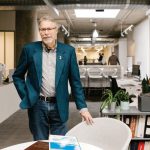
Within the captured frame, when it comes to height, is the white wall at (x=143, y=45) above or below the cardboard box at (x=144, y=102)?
above

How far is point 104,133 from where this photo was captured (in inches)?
86.0

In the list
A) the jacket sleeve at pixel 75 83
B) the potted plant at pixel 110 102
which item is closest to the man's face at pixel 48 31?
the jacket sleeve at pixel 75 83

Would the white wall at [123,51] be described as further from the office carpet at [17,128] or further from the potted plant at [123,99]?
the potted plant at [123,99]

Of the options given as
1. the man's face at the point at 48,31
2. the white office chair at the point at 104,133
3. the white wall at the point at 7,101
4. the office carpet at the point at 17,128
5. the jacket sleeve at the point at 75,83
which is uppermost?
the man's face at the point at 48,31

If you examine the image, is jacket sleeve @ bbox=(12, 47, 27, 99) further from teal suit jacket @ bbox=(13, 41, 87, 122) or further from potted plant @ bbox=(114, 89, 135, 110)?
potted plant @ bbox=(114, 89, 135, 110)

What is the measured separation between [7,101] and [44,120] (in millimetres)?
4652

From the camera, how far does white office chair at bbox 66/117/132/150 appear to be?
2.05 meters

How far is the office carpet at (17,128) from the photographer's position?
17.6ft

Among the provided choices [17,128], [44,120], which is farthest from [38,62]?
[17,128]

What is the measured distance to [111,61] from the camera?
1474cm

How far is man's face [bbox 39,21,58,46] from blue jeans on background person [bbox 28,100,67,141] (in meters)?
0.47

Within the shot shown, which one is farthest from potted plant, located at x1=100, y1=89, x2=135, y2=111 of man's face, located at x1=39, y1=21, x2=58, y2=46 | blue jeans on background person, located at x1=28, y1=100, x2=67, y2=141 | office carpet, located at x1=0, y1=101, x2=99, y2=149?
office carpet, located at x1=0, y1=101, x2=99, y2=149

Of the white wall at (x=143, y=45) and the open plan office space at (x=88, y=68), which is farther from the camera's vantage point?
the white wall at (x=143, y=45)

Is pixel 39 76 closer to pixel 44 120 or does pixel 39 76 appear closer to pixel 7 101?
pixel 44 120
